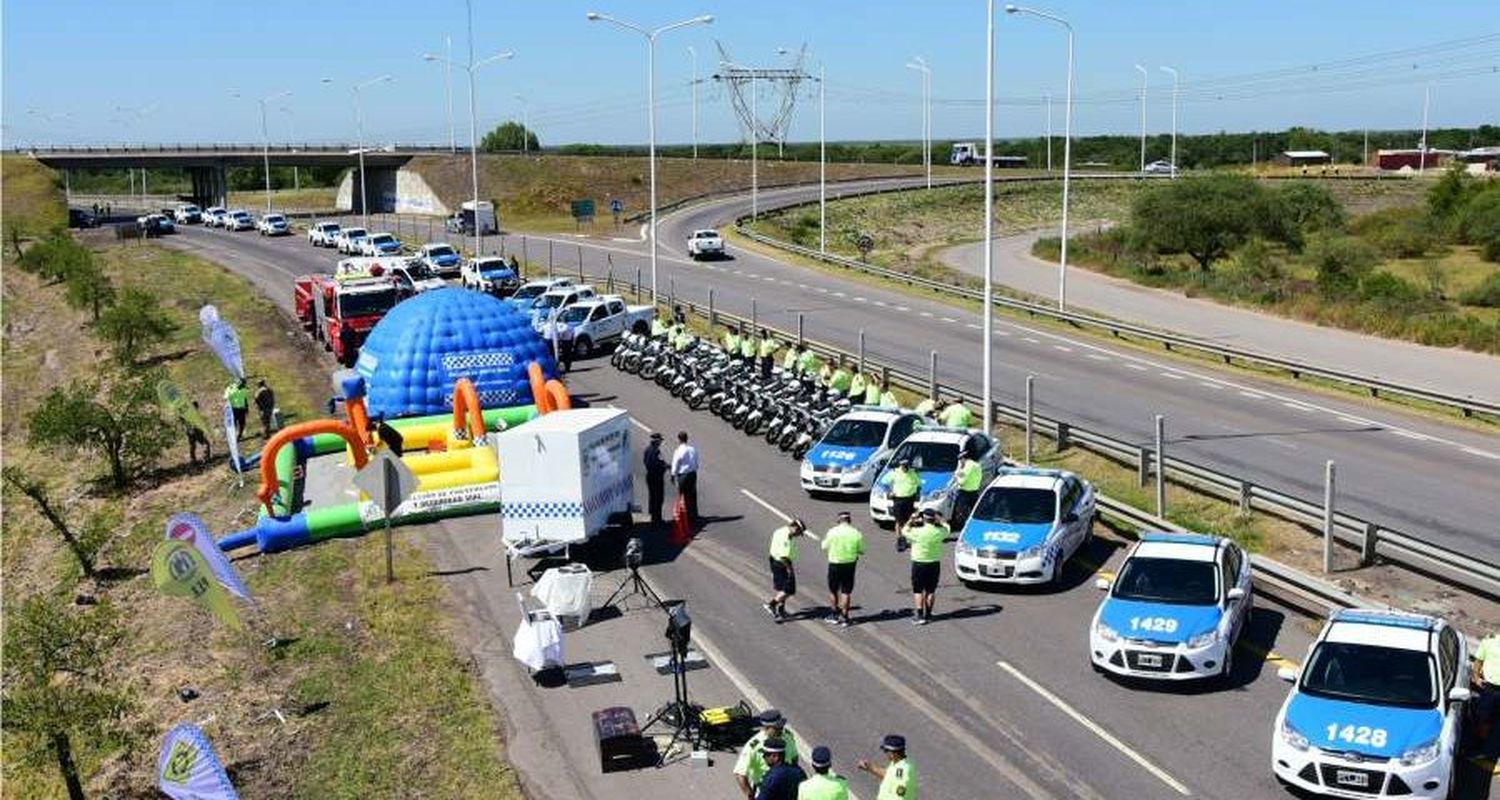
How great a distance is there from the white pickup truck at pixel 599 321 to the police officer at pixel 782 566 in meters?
22.3

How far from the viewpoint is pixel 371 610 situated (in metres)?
19.8

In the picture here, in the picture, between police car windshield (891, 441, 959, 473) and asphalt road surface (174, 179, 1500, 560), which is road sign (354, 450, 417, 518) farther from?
asphalt road surface (174, 179, 1500, 560)

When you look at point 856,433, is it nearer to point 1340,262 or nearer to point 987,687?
point 987,687

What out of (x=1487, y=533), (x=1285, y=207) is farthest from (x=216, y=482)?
(x=1285, y=207)

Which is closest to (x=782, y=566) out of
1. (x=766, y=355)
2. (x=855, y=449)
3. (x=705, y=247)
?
(x=855, y=449)

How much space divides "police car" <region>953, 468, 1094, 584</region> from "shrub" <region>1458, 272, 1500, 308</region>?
49.7m

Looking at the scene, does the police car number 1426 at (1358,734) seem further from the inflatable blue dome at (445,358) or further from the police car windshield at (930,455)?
the inflatable blue dome at (445,358)

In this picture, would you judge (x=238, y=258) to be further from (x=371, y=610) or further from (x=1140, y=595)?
A: (x=1140, y=595)

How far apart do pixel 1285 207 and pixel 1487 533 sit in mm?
62272

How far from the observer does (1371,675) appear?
45.9 ft

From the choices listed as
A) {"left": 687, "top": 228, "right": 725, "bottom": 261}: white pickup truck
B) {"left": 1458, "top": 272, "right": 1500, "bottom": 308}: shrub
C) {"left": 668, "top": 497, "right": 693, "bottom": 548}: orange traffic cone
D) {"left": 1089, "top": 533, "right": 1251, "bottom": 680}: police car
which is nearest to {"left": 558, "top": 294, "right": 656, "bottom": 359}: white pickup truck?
{"left": 668, "top": 497, "right": 693, "bottom": 548}: orange traffic cone

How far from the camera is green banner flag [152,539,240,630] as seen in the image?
1833cm

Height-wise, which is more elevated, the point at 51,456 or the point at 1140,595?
the point at 1140,595

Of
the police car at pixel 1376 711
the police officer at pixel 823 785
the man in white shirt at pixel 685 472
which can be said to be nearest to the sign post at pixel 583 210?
the man in white shirt at pixel 685 472
